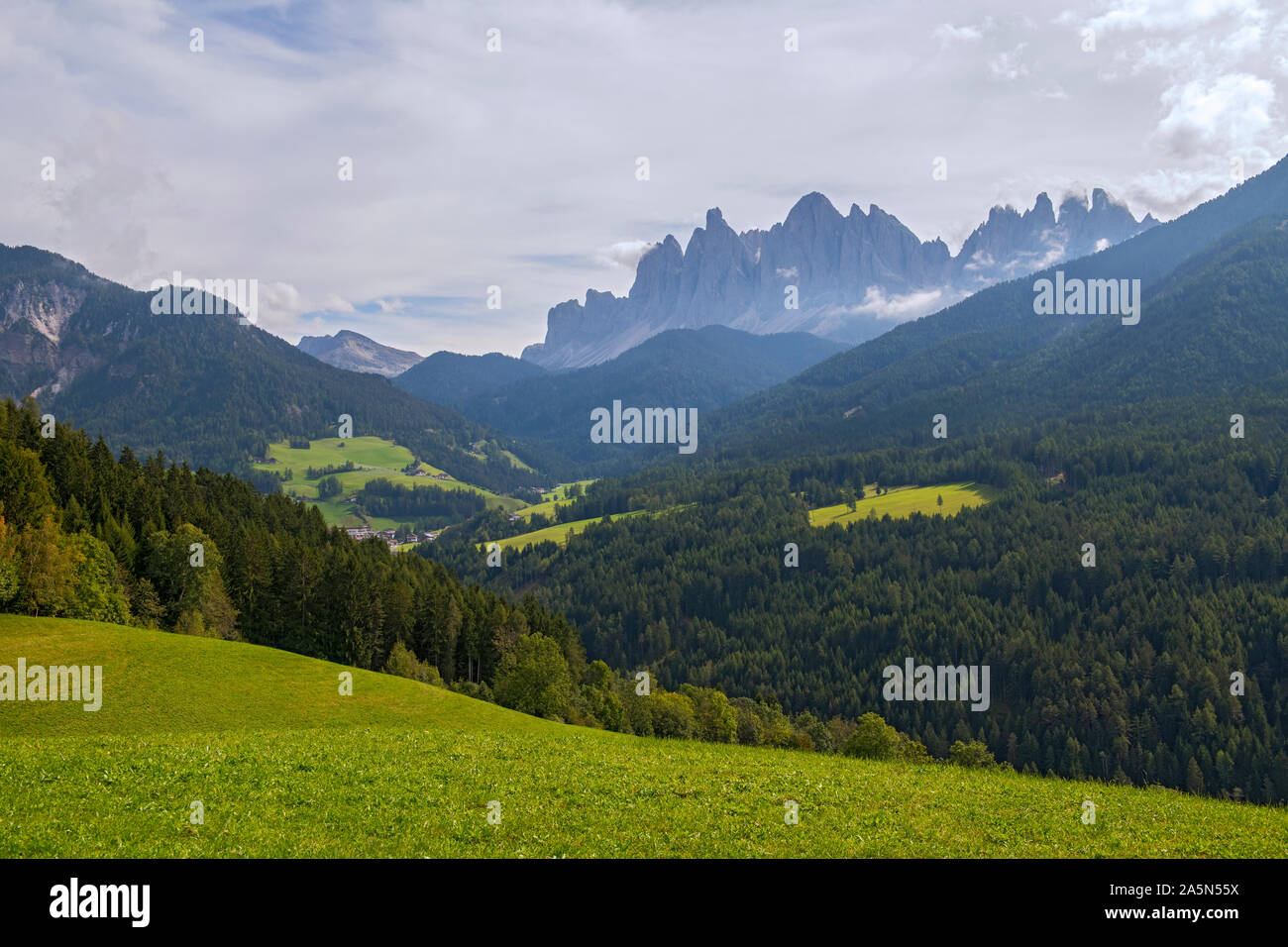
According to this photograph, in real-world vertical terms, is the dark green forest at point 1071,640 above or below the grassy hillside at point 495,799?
below

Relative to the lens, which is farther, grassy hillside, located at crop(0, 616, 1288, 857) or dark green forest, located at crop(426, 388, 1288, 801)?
dark green forest, located at crop(426, 388, 1288, 801)

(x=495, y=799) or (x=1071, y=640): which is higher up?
(x=495, y=799)

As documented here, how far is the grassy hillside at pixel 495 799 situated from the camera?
69.3ft

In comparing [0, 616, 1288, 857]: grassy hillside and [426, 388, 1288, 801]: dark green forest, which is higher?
[0, 616, 1288, 857]: grassy hillside

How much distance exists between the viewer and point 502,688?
6844 centimetres

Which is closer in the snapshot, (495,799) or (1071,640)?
(495,799)

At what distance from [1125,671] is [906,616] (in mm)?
42646

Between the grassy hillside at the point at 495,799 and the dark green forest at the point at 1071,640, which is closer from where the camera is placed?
the grassy hillside at the point at 495,799

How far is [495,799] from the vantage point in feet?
84.3

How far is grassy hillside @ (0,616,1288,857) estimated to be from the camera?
21125mm

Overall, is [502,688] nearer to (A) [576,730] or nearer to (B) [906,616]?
(A) [576,730]
